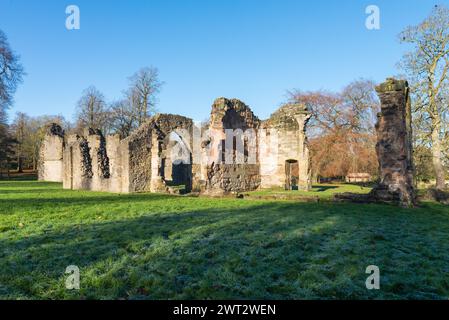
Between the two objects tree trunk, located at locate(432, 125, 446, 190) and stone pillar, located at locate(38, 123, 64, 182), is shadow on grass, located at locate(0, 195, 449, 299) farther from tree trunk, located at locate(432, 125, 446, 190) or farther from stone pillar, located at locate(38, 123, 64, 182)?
stone pillar, located at locate(38, 123, 64, 182)

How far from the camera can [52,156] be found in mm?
36344

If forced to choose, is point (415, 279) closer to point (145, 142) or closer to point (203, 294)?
point (203, 294)

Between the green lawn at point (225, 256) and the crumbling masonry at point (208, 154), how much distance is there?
741cm

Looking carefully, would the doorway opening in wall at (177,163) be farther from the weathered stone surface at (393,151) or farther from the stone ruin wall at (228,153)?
the weathered stone surface at (393,151)

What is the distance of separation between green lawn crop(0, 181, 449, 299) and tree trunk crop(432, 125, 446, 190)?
500 inches

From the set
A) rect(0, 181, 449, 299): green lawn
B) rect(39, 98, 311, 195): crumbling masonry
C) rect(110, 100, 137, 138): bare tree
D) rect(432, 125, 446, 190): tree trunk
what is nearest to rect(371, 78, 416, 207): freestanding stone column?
rect(0, 181, 449, 299): green lawn

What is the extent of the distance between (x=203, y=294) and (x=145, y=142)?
15.9 metres

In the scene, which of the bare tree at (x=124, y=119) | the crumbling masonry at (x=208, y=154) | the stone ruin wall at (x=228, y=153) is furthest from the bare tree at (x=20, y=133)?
the stone ruin wall at (x=228, y=153)

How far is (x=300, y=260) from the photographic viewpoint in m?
4.30

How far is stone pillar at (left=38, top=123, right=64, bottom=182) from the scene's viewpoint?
36.0 meters
